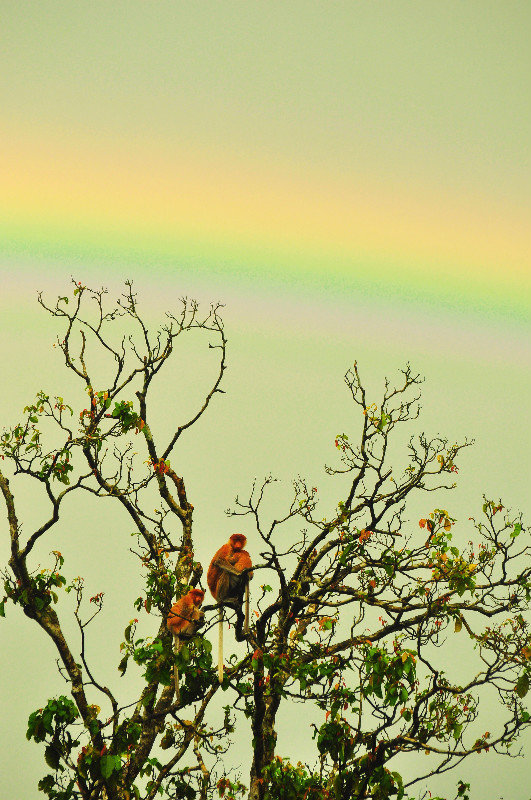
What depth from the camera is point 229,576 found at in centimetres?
1152

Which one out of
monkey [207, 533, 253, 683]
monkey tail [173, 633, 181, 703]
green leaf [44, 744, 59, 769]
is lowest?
green leaf [44, 744, 59, 769]

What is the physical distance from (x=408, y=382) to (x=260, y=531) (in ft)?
13.2

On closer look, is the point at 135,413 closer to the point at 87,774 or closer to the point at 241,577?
the point at 241,577

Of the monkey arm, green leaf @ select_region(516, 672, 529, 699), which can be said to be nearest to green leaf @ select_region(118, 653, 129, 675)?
the monkey arm

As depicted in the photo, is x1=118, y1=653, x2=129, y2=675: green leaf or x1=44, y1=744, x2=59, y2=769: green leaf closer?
x1=44, y1=744, x2=59, y2=769: green leaf

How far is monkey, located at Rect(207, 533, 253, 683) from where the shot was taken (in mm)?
11070

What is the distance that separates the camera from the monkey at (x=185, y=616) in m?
10.9

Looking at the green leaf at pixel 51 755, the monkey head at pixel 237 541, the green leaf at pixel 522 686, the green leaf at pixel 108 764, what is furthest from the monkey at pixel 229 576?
the green leaf at pixel 522 686

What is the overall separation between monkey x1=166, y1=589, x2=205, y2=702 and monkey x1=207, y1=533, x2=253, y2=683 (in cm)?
30

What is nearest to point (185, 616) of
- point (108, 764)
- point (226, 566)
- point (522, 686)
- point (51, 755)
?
point (226, 566)

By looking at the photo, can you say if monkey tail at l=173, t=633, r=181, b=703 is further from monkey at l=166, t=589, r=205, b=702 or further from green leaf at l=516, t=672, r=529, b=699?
green leaf at l=516, t=672, r=529, b=699

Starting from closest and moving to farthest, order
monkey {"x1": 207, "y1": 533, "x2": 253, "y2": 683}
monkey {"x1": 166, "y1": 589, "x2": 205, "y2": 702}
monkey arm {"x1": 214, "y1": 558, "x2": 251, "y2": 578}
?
monkey {"x1": 166, "y1": 589, "x2": 205, "y2": 702}, monkey {"x1": 207, "y1": 533, "x2": 253, "y2": 683}, monkey arm {"x1": 214, "y1": 558, "x2": 251, "y2": 578}

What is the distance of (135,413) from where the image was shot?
40.0 ft

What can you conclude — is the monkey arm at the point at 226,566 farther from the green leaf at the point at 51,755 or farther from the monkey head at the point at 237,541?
the green leaf at the point at 51,755
